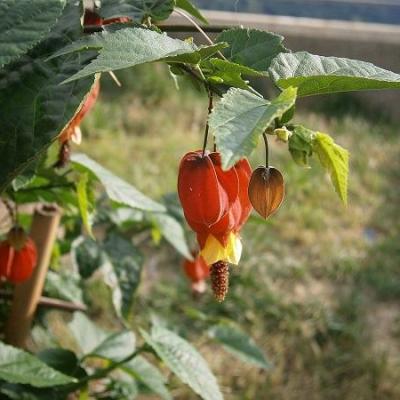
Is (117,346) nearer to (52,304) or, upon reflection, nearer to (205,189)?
(52,304)

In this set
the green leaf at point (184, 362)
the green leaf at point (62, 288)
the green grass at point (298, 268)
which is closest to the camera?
the green leaf at point (184, 362)

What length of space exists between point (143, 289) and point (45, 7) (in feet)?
5.53

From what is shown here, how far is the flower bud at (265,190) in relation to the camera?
2.15 ft

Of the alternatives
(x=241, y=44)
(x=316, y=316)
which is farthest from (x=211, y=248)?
(x=316, y=316)

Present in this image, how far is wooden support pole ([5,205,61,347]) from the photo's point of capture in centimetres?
127

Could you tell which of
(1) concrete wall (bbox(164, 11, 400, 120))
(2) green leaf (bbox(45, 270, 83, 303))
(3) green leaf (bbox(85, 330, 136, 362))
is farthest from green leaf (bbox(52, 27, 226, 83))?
(1) concrete wall (bbox(164, 11, 400, 120))

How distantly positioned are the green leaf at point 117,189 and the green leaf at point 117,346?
0.28 m

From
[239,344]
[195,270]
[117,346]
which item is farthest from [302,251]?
[117,346]

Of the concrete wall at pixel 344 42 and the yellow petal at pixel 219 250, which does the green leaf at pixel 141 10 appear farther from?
the concrete wall at pixel 344 42

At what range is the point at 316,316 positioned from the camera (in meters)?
2.22

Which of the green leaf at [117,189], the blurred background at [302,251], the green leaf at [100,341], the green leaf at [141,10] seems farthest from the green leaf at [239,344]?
the green leaf at [141,10]

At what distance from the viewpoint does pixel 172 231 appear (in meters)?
1.33

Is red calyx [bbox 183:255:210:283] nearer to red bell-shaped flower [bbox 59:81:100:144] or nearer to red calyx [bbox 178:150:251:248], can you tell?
red bell-shaped flower [bbox 59:81:100:144]

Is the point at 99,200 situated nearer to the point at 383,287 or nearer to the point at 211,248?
the point at 211,248
